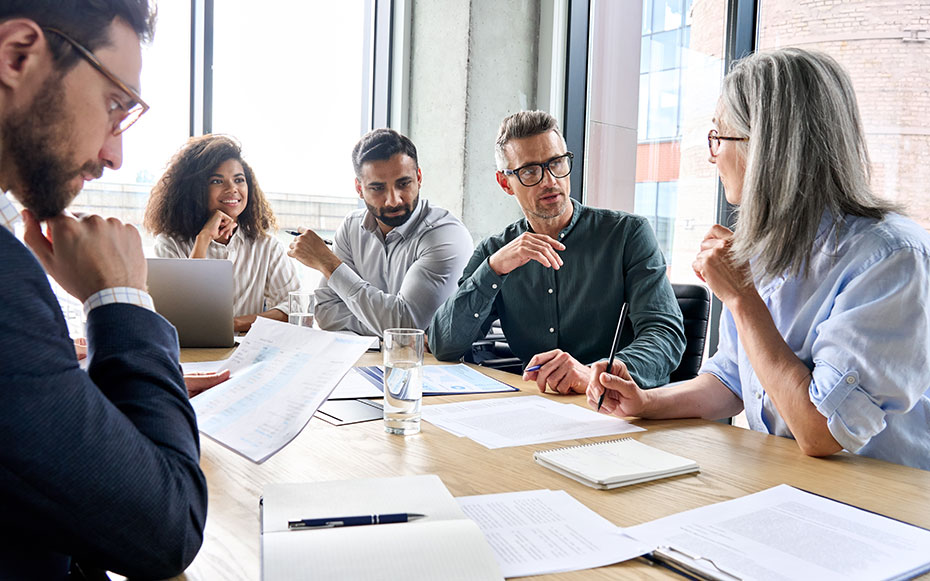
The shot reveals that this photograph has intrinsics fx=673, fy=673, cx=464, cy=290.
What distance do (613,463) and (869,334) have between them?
0.49 meters

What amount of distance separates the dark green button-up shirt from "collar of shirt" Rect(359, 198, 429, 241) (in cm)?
49

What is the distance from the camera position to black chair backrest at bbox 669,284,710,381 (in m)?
2.25

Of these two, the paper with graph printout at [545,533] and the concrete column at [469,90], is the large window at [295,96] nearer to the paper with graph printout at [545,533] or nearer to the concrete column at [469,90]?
the concrete column at [469,90]

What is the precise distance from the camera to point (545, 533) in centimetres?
77

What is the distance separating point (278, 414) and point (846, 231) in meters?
1.06

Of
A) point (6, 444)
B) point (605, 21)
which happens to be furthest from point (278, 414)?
point (605, 21)

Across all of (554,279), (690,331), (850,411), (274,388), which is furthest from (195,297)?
(850,411)

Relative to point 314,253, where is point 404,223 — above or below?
above

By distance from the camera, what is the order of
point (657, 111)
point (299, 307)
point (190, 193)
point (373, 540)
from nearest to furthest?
point (373, 540)
point (299, 307)
point (190, 193)
point (657, 111)

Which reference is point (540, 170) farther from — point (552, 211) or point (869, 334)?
point (869, 334)

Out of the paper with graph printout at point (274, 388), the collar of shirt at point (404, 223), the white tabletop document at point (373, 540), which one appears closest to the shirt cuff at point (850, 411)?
the white tabletop document at point (373, 540)

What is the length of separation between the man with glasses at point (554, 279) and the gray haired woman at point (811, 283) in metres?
0.69

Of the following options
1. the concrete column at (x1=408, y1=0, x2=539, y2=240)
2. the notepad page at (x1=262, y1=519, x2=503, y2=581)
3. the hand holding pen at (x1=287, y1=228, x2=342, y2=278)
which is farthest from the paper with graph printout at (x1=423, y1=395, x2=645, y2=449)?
the concrete column at (x1=408, y1=0, x2=539, y2=240)

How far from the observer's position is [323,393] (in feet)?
3.53
